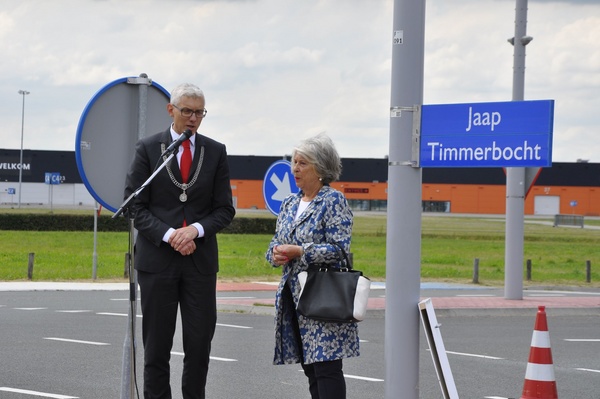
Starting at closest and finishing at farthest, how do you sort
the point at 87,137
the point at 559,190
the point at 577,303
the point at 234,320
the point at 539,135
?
the point at 539,135 → the point at 87,137 → the point at 234,320 → the point at 577,303 → the point at 559,190

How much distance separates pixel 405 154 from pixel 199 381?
1817 millimetres

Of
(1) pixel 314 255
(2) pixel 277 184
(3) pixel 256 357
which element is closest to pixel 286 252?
(1) pixel 314 255

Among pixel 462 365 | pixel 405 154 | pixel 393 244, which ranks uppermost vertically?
pixel 405 154

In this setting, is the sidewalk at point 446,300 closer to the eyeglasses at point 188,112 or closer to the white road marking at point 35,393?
the white road marking at point 35,393

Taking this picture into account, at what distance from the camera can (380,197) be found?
10656 cm

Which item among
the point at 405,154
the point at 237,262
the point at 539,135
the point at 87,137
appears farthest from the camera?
the point at 237,262

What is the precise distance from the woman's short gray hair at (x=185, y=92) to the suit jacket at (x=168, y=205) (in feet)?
0.77

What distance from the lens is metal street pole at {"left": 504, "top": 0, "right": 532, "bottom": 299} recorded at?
17.5 metres

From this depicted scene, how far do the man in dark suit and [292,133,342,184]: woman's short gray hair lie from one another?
0.63 metres

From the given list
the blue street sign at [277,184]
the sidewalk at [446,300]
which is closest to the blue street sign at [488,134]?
the sidewalk at [446,300]

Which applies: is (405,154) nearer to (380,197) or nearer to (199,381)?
(199,381)

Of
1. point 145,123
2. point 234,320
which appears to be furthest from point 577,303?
point 145,123

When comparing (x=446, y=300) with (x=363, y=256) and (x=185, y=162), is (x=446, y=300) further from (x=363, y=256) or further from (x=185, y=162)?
(x=363, y=256)

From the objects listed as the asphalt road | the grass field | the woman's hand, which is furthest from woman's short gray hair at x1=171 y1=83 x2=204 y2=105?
the grass field
